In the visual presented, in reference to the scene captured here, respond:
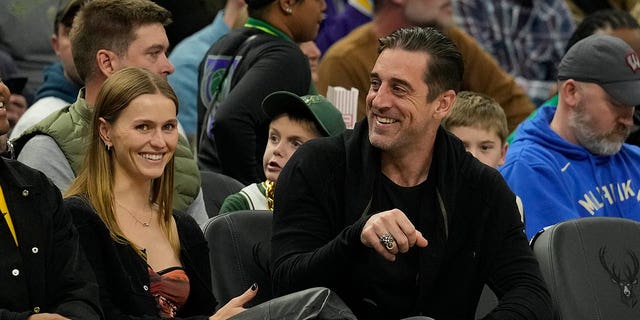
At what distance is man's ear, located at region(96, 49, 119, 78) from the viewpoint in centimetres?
641

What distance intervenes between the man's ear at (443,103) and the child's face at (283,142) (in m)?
0.93

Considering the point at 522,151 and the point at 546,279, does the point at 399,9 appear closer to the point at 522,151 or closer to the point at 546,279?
the point at 522,151

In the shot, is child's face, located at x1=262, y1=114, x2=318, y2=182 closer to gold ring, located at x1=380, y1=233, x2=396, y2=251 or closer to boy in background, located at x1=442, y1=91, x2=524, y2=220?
boy in background, located at x1=442, y1=91, x2=524, y2=220

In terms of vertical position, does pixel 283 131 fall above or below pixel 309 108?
below

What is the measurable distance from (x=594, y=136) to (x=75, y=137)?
2.85 m

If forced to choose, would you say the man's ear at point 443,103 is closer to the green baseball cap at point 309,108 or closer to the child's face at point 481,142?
the green baseball cap at point 309,108

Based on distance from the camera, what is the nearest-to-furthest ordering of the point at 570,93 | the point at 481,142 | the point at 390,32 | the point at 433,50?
the point at 433,50
the point at 481,142
the point at 570,93
the point at 390,32

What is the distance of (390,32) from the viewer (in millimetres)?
8945

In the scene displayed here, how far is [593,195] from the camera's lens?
735 centimetres

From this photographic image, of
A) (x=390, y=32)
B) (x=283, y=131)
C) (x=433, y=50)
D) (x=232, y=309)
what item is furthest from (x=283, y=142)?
(x=390, y=32)

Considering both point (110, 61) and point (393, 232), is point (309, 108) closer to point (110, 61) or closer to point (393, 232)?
point (110, 61)

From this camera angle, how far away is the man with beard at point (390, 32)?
343 inches

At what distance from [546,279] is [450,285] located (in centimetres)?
56

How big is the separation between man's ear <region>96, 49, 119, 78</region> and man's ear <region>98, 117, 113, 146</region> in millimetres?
1110
